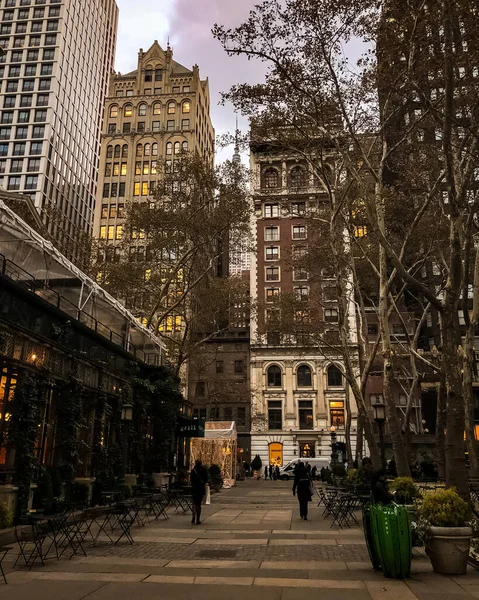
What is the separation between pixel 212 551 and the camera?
10188 mm

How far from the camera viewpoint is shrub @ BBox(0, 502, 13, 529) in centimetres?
1070

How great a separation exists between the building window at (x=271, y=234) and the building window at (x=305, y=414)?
67.3 ft

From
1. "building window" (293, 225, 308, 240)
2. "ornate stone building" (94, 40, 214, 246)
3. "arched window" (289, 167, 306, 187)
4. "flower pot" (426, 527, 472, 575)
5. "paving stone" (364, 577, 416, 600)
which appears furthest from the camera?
"ornate stone building" (94, 40, 214, 246)

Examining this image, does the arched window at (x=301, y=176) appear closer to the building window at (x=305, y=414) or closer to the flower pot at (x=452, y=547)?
the flower pot at (x=452, y=547)

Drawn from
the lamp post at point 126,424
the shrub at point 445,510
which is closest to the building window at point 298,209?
the lamp post at point 126,424

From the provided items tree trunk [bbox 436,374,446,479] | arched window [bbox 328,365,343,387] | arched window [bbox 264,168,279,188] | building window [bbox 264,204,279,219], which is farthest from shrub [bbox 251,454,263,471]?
tree trunk [bbox 436,374,446,479]

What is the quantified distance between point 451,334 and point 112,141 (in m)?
77.4

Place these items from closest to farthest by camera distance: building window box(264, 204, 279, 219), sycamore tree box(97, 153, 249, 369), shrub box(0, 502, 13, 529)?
shrub box(0, 502, 13, 529), sycamore tree box(97, 153, 249, 369), building window box(264, 204, 279, 219)

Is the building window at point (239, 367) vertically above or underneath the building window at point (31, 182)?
underneath

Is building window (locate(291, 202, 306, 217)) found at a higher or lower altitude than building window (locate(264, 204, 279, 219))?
lower

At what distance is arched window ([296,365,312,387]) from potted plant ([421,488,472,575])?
158 ft

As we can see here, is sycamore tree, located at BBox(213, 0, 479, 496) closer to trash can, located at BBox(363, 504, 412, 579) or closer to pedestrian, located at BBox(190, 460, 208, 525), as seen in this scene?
trash can, located at BBox(363, 504, 412, 579)

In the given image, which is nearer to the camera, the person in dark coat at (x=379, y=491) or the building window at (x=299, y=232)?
the person in dark coat at (x=379, y=491)

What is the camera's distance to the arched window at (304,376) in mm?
56125
